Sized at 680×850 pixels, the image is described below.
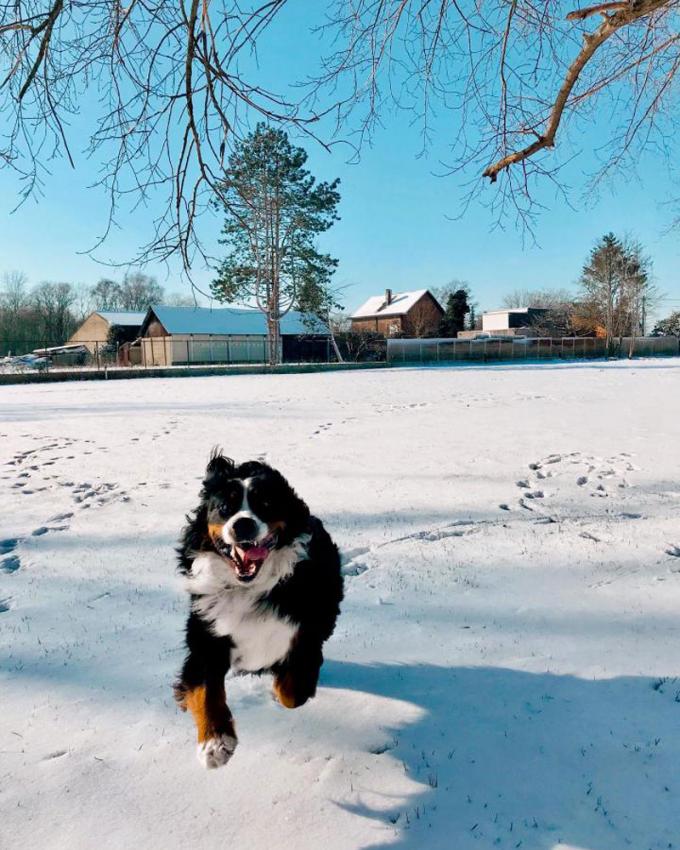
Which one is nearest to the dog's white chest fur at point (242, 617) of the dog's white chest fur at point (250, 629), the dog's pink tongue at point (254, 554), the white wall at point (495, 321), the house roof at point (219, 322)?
the dog's white chest fur at point (250, 629)

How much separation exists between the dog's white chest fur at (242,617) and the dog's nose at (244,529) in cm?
24

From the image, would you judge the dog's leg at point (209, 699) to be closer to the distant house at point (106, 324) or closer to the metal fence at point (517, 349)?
the metal fence at point (517, 349)

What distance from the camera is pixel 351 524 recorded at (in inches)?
196

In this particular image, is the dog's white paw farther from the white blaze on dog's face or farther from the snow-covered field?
the white blaze on dog's face

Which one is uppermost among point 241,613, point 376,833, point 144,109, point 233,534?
point 144,109

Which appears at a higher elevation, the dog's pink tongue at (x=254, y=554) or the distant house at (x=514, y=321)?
the distant house at (x=514, y=321)

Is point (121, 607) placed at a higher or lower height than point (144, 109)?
lower

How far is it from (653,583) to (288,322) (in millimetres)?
44951

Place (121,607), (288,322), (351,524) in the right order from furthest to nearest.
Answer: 1. (288,322)
2. (351,524)
3. (121,607)

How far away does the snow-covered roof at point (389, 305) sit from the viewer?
59938mm

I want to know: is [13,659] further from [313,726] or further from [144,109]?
[144,109]

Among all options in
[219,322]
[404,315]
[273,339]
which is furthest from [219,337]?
[404,315]

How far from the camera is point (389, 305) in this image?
63000mm

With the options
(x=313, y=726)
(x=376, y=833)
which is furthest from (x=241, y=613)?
(x=376, y=833)
